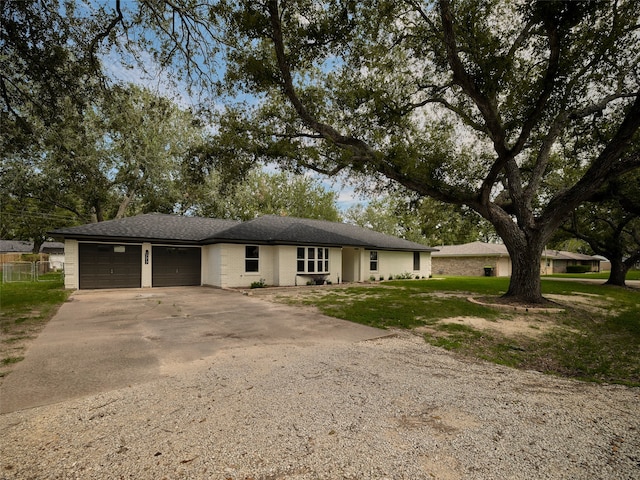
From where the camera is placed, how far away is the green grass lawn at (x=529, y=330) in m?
5.33

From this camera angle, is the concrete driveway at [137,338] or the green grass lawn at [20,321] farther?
the green grass lawn at [20,321]

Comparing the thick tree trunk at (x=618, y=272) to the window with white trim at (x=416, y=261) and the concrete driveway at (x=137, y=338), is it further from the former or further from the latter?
the concrete driveway at (x=137, y=338)

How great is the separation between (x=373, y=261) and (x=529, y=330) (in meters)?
15.7

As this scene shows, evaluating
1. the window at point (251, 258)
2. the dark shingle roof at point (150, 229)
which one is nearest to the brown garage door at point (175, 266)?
the dark shingle roof at point (150, 229)

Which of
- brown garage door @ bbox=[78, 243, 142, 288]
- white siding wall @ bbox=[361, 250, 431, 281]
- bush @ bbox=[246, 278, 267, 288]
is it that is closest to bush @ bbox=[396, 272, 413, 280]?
white siding wall @ bbox=[361, 250, 431, 281]

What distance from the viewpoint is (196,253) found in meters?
18.1

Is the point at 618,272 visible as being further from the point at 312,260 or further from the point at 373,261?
the point at 312,260

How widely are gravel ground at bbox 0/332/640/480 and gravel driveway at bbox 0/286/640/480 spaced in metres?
0.01

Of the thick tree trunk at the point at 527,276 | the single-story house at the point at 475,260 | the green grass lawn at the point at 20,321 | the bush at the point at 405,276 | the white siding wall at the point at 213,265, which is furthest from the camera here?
the single-story house at the point at 475,260

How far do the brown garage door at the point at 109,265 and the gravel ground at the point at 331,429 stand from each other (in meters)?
13.7

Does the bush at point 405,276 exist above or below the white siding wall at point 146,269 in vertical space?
below

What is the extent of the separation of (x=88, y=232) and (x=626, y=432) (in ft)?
58.9

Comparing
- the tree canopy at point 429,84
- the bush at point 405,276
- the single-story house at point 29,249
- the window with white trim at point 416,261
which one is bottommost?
the bush at point 405,276

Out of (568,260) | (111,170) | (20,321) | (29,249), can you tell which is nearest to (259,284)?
(20,321)
